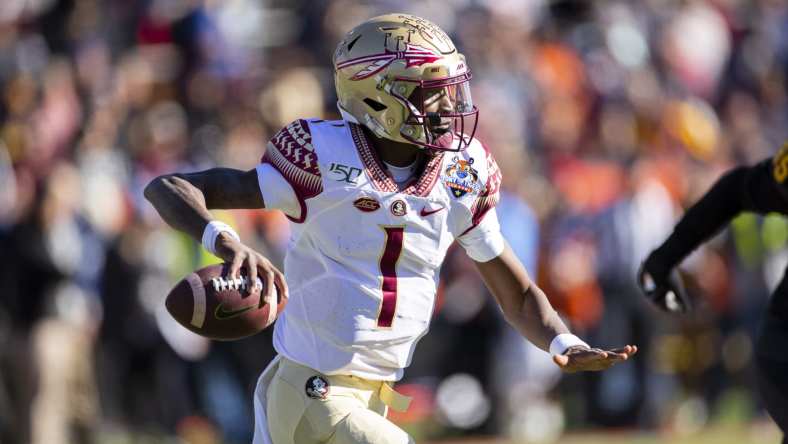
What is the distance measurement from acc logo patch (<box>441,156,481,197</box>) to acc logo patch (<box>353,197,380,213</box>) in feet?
0.79

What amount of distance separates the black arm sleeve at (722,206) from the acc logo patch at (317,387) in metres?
1.57

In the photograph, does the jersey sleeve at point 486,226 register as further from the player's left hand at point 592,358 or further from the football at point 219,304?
the football at point 219,304

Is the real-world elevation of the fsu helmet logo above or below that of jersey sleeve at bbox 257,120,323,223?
above

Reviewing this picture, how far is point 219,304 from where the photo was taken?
4184 millimetres

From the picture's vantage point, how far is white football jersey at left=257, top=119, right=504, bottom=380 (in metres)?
4.47

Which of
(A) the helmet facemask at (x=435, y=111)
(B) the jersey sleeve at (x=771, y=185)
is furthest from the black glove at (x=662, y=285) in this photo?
(A) the helmet facemask at (x=435, y=111)

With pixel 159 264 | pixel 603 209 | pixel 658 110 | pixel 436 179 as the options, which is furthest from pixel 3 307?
pixel 658 110

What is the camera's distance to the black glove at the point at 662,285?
5512 millimetres

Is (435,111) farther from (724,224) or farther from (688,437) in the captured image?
(688,437)

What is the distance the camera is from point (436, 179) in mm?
4570

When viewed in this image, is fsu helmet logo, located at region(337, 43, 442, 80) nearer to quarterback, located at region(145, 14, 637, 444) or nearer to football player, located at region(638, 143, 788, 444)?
quarterback, located at region(145, 14, 637, 444)

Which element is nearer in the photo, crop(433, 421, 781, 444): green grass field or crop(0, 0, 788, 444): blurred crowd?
crop(0, 0, 788, 444): blurred crowd

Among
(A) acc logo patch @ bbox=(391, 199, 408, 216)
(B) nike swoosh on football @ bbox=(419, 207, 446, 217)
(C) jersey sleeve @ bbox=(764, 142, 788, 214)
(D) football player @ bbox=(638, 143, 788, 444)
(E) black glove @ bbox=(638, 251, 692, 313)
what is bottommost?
(E) black glove @ bbox=(638, 251, 692, 313)

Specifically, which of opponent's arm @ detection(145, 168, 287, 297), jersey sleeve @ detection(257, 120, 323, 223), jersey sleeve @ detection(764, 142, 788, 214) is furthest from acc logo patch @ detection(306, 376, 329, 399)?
jersey sleeve @ detection(764, 142, 788, 214)
